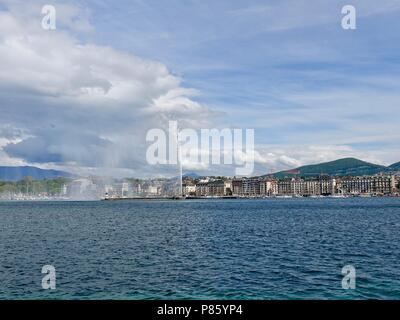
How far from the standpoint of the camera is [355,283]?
1142 inches

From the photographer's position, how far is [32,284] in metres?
29.8

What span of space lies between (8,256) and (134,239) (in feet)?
53.4

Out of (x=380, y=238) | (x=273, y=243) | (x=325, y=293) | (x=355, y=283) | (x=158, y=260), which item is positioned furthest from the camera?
(x=380, y=238)

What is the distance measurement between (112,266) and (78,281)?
18.3ft

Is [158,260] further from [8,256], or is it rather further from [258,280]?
[8,256]

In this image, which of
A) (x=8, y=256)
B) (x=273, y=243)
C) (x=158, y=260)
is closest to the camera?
(x=158, y=260)

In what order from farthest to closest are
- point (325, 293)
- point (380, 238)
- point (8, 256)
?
point (380, 238)
point (8, 256)
point (325, 293)

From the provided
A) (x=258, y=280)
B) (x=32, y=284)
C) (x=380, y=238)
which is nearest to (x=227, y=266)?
(x=258, y=280)

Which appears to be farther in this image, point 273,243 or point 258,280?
point 273,243
